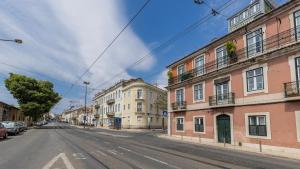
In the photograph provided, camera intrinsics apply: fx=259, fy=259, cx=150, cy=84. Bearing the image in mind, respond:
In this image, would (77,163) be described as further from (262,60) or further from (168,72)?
(168,72)

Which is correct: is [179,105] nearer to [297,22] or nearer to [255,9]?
[255,9]

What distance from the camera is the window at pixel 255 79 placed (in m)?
21.6

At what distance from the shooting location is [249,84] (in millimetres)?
22859

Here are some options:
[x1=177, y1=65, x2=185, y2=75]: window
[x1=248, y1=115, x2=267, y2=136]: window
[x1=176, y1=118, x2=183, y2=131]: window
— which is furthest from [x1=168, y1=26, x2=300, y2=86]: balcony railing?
[x1=176, y1=118, x2=183, y2=131]: window

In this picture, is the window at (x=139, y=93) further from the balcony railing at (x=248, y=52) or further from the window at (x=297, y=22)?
the window at (x=297, y=22)

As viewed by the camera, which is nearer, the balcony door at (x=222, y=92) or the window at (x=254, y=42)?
the window at (x=254, y=42)

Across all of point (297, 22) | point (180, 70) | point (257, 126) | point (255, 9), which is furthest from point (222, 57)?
point (180, 70)

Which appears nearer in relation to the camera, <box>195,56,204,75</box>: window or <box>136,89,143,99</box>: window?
<box>195,56,204,75</box>: window

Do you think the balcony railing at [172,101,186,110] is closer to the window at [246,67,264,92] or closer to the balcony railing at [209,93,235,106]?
the balcony railing at [209,93,235,106]

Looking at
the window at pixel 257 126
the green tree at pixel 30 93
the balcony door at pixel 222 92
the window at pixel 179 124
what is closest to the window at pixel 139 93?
the green tree at pixel 30 93

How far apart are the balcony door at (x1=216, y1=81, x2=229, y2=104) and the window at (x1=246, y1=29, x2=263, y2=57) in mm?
3938

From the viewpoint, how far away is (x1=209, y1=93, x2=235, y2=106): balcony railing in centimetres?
2456

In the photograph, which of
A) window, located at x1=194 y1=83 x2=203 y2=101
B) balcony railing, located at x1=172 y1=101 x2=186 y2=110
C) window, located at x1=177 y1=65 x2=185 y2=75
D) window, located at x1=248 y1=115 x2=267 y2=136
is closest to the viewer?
window, located at x1=248 y1=115 x2=267 y2=136

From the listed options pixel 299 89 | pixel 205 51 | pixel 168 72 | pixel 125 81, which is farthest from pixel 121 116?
pixel 299 89
